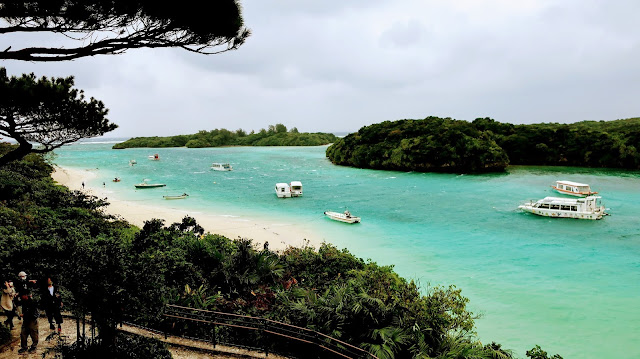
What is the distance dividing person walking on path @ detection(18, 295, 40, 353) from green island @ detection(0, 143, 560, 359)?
629 millimetres

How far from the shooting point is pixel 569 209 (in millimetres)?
32469

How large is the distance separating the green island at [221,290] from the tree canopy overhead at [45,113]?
3.05 m

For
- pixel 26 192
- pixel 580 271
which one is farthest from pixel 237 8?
pixel 580 271

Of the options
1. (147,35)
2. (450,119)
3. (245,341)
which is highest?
(450,119)

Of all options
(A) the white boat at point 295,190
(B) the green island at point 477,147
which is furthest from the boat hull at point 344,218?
(B) the green island at point 477,147

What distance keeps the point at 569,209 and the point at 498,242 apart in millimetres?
12050

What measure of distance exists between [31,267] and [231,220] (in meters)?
21.5

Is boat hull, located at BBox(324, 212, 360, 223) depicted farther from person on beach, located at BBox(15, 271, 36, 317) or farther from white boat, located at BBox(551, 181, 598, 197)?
white boat, located at BBox(551, 181, 598, 197)

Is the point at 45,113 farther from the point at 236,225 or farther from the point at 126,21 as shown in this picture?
the point at 236,225

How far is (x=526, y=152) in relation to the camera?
78.1 metres

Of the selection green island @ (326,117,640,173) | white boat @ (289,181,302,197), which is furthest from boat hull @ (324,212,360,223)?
green island @ (326,117,640,173)

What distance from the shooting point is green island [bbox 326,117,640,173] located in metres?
66.7

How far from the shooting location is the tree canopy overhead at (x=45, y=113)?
341 inches

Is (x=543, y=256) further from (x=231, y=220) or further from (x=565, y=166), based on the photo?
(x=565, y=166)
